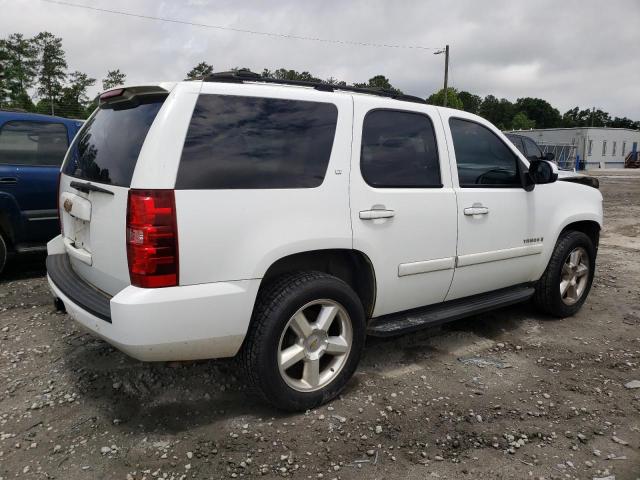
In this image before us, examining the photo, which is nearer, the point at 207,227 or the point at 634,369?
the point at 207,227

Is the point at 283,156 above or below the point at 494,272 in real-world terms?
above

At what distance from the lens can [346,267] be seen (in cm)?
325

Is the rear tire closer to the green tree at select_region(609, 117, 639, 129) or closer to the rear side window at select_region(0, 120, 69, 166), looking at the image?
the rear side window at select_region(0, 120, 69, 166)

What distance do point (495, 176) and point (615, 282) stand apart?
3.23 metres

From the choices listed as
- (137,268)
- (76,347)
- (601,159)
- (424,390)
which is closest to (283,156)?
(137,268)

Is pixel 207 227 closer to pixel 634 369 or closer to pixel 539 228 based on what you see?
pixel 539 228

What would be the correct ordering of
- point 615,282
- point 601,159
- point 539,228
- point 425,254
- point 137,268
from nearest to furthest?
point 137,268 → point 425,254 → point 539,228 → point 615,282 → point 601,159

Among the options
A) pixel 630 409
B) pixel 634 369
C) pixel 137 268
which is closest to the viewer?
pixel 137 268

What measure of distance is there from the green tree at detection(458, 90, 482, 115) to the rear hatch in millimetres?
83981

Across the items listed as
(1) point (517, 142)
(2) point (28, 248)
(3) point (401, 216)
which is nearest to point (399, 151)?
(3) point (401, 216)

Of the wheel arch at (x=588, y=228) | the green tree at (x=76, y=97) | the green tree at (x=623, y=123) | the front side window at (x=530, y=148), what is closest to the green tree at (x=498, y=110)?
the green tree at (x=623, y=123)

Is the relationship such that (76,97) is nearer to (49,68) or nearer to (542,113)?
(49,68)

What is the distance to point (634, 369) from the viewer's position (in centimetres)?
371

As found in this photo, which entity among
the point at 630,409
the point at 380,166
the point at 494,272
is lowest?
the point at 630,409
